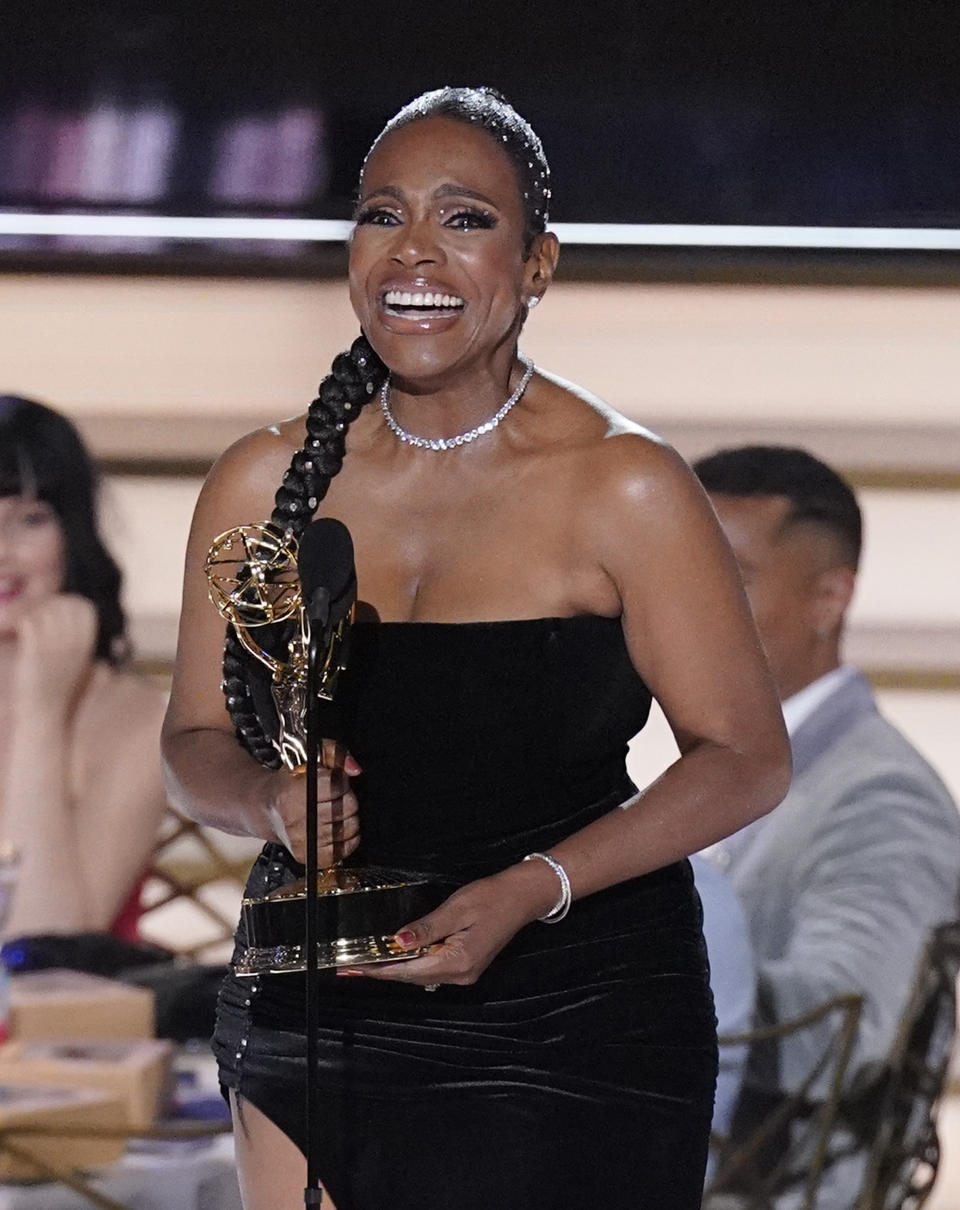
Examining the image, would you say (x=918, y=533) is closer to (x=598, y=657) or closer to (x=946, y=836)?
(x=946, y=836)

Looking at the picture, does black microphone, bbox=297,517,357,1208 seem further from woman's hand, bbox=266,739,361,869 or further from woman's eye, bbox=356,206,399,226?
woman's eye, bbox=356,206,399,226

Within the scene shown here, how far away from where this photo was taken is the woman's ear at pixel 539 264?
1659 mm

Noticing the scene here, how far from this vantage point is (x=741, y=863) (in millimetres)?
3303

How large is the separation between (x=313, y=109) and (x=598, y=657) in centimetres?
212

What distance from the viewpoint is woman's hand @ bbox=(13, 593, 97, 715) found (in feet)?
11.8

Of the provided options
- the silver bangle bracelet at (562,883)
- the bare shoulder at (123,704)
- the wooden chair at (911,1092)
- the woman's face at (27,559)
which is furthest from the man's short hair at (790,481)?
the silver bangle bracelet at (562,883)

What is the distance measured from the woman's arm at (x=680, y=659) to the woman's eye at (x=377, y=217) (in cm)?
28

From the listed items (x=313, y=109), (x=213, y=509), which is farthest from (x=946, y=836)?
(x=213, y=509)

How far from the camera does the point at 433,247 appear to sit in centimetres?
158

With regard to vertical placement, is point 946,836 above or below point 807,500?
below

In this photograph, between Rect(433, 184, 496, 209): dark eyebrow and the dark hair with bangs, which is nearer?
Rect(433, 184, 496, 209): dark eyebrow

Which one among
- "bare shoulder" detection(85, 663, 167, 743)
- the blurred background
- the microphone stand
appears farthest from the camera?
"bare shoulder" detection(85, 663, 167, 743)

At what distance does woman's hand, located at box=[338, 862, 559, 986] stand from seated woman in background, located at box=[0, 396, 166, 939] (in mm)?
2189

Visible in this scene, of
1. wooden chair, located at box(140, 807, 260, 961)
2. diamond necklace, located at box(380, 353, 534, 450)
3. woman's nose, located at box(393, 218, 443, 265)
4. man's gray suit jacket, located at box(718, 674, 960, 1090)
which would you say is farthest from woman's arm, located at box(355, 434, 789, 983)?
wooden chair, located at box(140, 807, 260, 961)
